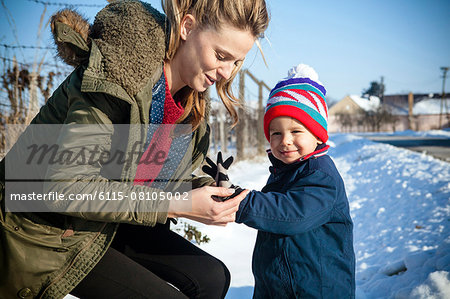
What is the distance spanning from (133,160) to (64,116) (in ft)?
1.12

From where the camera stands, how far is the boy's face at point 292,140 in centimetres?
184

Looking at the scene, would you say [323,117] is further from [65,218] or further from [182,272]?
[65,218]

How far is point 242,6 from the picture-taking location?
1.59m

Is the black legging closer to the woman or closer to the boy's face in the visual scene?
the woman

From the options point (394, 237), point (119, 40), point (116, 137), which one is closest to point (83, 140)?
point (116, 137)

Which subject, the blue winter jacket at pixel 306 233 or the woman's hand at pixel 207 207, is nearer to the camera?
the woman's hand at pixel 207 207

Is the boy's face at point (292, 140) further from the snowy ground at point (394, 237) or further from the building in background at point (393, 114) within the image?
the building in background at point (393, 114)

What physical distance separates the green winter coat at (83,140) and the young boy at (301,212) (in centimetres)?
62

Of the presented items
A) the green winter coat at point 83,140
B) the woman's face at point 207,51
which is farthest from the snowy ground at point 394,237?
the woman's face at point 207,51

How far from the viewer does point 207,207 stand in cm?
150

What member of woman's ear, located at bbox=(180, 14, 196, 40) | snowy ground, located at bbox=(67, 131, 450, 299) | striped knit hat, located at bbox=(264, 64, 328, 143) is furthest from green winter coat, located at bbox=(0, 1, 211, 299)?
snowy ground, located at bbox=(67, 131, 450, 299)

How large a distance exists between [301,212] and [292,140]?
0.43 meters

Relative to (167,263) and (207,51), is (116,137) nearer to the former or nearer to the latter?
(207,51)

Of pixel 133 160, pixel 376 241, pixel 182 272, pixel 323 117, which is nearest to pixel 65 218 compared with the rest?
pixel 133 160
